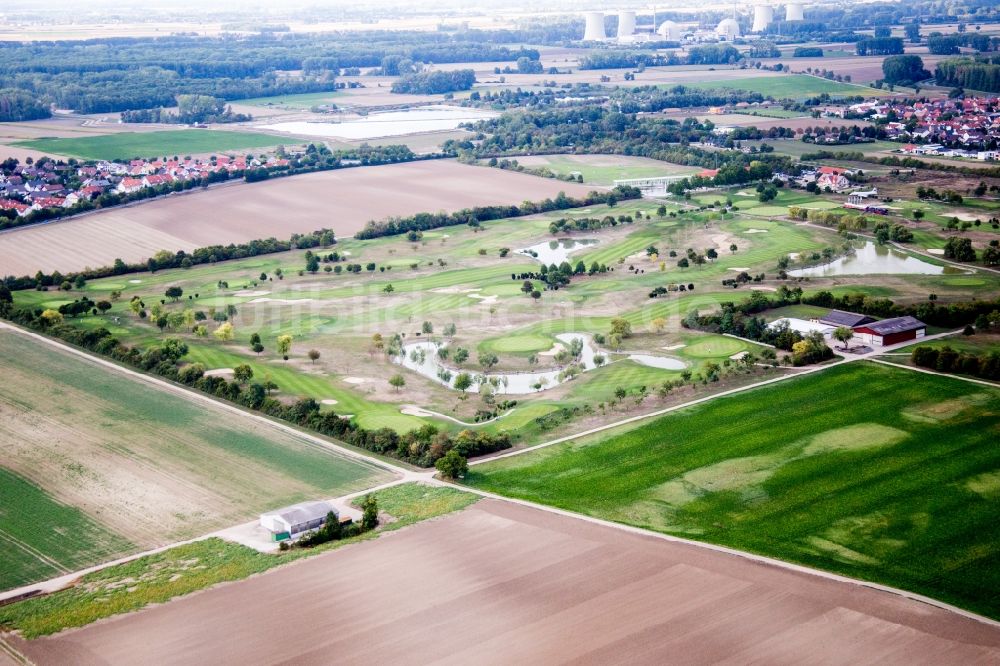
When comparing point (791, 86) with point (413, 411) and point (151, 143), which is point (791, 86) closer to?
point (151, 143)

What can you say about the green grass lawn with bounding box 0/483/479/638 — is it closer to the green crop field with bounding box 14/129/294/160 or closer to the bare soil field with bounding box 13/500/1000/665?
the bare soil field with bounding box 13/500/1000/665

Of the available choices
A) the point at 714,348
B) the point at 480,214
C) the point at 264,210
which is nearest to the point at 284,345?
the point at 714,348

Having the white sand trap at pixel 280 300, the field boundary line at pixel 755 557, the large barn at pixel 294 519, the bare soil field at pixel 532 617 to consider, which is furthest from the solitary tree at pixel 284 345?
the bare soil field at pixel 532 617

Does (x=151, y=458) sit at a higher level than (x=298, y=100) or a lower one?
lower

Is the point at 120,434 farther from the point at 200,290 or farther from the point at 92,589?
the point at 200,290

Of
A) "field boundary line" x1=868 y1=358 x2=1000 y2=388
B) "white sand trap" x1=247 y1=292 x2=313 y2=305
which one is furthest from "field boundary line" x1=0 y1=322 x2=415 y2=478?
"field boundary line" x1=868 y1=358 x2=1000 y2=388

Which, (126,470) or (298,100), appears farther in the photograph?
(298,100)
